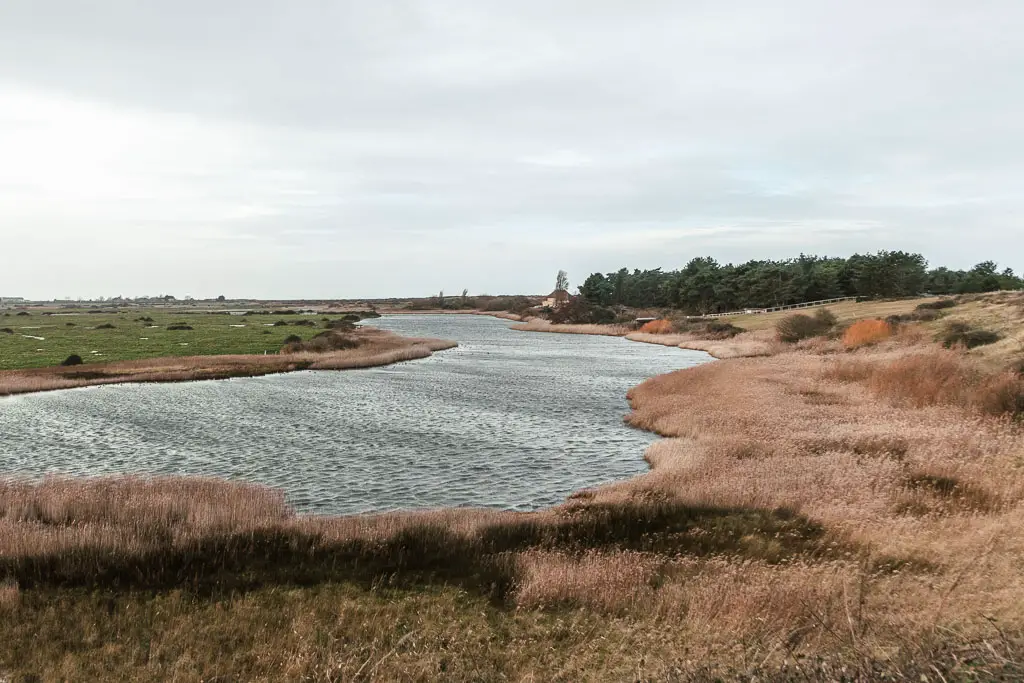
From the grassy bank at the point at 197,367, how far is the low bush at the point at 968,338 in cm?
5409

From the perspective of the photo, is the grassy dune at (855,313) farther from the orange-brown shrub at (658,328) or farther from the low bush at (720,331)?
the orange-brown shrub at (658,328)

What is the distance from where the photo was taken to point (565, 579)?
12977mm

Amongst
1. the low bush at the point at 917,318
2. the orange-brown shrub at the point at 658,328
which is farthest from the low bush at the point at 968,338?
the orange-brown shrub at the point at 658,328

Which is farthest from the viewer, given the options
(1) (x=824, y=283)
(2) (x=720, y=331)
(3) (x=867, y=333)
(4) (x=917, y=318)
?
(1) (x=824, y=283)

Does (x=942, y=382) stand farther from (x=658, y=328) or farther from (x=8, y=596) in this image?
(x=658, y=328)

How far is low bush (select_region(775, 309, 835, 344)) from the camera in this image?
78.2m

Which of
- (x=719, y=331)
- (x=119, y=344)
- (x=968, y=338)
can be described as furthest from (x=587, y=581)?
(x=719, y=331)

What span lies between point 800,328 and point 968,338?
1223 inches

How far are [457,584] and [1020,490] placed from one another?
1611 centimetres

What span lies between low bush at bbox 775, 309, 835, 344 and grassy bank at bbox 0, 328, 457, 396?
4608cm

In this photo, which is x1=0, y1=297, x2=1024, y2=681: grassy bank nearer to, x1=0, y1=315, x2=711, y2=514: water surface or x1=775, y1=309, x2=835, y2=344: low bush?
x1=0, y1=315, x2=711, y2=514: water surface

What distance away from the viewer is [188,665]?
9.69 metres

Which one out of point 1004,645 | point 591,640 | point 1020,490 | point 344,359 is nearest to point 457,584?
point 591,640

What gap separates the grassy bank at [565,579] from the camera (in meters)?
9.50
